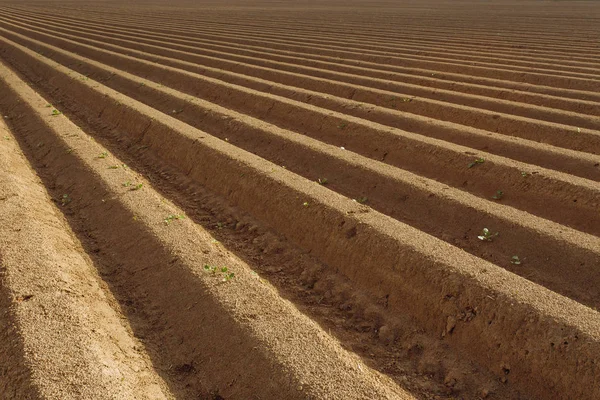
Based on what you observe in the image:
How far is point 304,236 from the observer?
5.03 m

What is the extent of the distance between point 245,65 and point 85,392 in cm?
988

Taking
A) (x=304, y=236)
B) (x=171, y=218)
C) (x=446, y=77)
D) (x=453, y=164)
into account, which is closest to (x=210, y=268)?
(x=171, y=218)

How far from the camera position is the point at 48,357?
3123mm

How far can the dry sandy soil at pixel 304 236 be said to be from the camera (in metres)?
3.31

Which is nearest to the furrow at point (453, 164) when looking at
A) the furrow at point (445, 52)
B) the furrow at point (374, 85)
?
the furrow at point (374, 85)

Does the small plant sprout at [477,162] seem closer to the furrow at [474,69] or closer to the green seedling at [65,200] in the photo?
the green seedling at [65,200]

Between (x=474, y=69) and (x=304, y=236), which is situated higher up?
(x=474, y=69)

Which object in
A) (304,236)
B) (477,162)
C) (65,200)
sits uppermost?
(477,162)

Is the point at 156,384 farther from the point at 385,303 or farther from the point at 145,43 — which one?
the point at 145,43

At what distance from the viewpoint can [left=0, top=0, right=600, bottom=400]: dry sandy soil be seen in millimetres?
3312

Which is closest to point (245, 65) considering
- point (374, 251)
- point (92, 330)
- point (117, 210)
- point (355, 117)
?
point (355, 117)

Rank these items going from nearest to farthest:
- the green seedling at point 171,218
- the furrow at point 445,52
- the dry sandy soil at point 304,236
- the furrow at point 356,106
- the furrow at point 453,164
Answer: the dry sandy soil at point 304,236, the green seedling at point 171,218, the furrow at point 453,164, the furrow at point 356,106, the furrow at point 445,52

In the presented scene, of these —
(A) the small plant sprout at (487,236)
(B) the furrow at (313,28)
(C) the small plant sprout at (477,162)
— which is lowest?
(B) the furrow at (313,28)

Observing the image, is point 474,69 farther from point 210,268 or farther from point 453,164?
point 210,268
